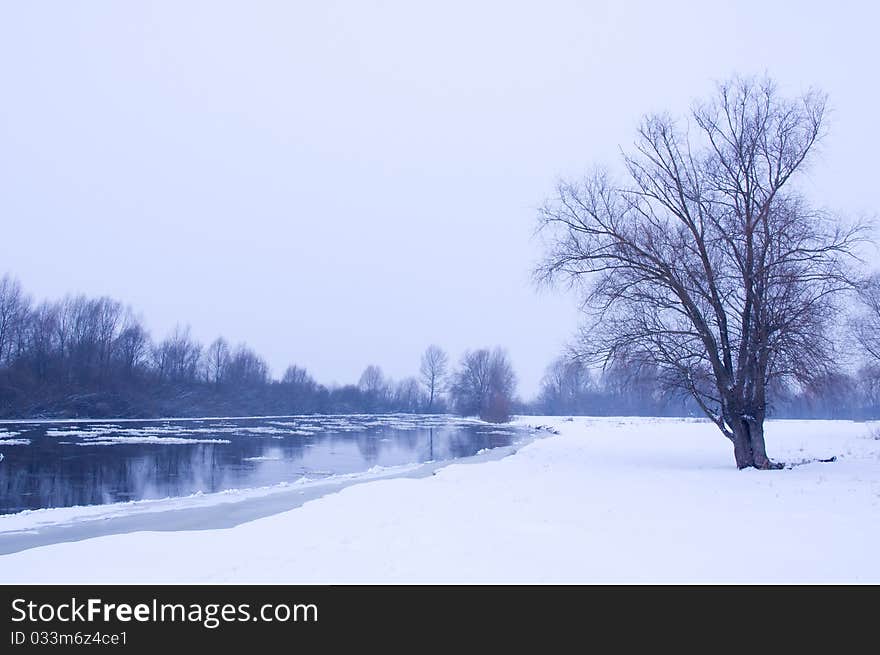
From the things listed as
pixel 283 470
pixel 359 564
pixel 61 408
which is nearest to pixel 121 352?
pixel 61 408

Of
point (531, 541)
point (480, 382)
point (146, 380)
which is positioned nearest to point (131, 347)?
point (146, 380)

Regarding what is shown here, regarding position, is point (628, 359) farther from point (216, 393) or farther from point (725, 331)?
point (216, 393)

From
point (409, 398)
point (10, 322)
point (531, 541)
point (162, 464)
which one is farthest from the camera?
point (409, 398)

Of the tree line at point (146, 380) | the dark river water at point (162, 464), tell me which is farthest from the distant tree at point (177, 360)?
the dark river water at point (162, 464)

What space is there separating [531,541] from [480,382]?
340 feet

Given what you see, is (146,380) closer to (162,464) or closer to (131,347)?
(131,347)

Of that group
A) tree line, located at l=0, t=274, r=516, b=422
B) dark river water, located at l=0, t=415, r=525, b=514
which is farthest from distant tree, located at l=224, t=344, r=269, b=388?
dark river water, located at l=0, t=415, r=525, b=514

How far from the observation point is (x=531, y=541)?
27.3ft

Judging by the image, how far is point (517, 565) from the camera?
278 inches

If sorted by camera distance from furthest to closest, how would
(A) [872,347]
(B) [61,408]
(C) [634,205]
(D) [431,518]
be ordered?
(B) [61,408]
(A) [872,347]
(C) [634,205]
(D) [431,518]

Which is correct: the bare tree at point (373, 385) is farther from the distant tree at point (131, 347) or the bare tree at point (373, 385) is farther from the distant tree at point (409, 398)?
the distant tree at point (131, 347)

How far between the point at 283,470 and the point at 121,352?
79.3 m

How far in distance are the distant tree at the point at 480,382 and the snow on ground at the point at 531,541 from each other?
83.6 metres

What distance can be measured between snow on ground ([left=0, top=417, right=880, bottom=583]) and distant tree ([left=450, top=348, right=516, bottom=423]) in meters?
83.6
